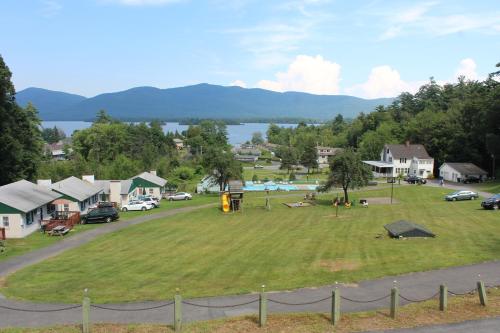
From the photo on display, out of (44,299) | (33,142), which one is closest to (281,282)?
(44,299)

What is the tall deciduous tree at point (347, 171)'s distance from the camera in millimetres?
54438

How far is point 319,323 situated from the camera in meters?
15.1

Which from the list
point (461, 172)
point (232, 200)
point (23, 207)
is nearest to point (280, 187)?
point (232, 200)

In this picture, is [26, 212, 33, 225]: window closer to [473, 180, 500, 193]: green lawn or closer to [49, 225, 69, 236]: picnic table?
[49, 225, 69, 236]: picnic table

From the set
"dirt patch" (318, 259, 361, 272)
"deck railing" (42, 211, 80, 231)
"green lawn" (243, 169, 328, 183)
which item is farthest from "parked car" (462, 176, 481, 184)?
"deck railing" (42, 211, 80, 231)

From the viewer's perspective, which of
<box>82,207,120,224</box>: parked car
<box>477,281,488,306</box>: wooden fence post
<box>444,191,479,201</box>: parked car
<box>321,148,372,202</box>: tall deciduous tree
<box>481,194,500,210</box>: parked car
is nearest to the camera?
<box>477,281,488,306</box>: wooden fence post

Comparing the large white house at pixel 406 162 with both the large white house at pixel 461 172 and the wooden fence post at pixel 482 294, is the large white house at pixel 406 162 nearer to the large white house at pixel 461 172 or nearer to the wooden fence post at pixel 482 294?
the large white house at pixel 461 172

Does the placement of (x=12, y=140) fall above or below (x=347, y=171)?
above

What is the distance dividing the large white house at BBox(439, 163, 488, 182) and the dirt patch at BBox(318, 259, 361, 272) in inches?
2409

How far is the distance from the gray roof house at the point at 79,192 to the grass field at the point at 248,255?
10154mm

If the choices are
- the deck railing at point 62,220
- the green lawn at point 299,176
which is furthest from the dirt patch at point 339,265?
the green lawn at point 299,176

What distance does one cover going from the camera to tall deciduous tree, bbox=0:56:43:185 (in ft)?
183

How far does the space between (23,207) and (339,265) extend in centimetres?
2831

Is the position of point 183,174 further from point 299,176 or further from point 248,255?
point 248,255
